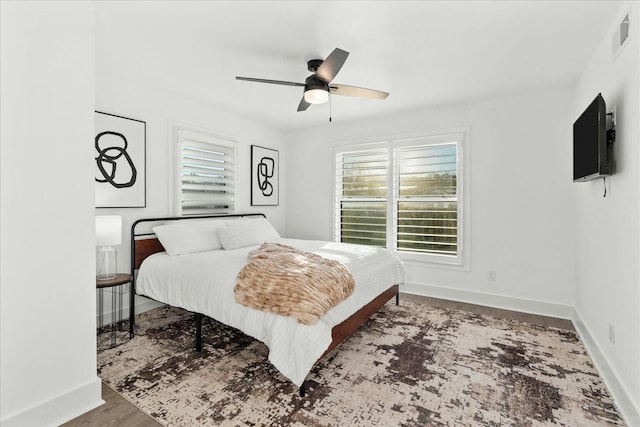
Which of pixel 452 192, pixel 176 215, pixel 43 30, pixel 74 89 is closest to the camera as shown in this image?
pixel 43 30

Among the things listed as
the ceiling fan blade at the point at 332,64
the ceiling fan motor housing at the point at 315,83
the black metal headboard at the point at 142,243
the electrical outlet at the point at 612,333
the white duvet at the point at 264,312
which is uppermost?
the ceiling fan blade at the point at 332,64

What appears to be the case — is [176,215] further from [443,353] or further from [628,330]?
[628,330]

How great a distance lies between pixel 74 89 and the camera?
193cm

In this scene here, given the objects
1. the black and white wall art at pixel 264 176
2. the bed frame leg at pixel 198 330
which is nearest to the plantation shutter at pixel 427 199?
the black and white wall art at pixel 264 176

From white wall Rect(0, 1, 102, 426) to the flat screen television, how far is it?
3374 millimetres

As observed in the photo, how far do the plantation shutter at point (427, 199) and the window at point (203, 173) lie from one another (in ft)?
8.12

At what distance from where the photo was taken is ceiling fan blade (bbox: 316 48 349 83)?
7.51ft

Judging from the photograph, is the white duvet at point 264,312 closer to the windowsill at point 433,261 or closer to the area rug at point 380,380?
the area rug at point 380,380

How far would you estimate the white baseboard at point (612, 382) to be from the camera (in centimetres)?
187

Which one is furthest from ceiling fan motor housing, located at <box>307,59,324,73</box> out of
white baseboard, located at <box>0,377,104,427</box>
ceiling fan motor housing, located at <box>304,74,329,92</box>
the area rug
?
white baseboard, located at <box>0,377,104,427</box>

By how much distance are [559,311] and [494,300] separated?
0.66 metres

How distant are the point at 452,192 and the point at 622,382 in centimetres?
Result: 267

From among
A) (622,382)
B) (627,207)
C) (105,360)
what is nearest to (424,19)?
(627,207)

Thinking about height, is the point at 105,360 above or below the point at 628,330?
below
